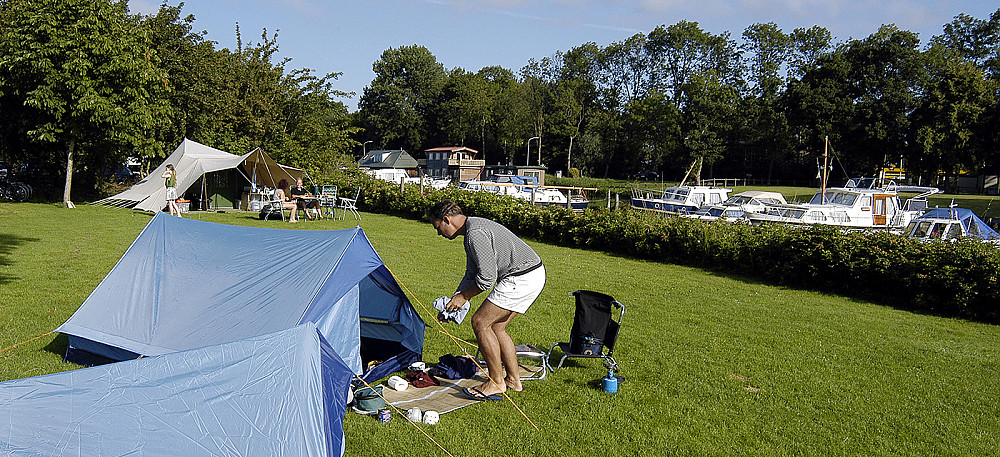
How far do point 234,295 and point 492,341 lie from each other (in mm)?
2245

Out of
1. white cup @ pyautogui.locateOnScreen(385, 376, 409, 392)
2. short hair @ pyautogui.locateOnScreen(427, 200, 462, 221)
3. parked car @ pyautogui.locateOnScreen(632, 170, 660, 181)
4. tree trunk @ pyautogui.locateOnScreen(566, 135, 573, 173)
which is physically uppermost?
tree trunk @ pyautogui.locateOnScreen(566, 135, 573, 173)

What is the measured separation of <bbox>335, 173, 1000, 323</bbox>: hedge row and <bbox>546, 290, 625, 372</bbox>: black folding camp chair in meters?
6.39

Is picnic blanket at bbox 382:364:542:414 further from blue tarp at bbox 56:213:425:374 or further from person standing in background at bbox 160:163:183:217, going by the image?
person standing in background at bbox 160:163:183:217

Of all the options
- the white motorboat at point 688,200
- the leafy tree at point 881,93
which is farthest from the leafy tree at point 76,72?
the leafy tree at point 881,93

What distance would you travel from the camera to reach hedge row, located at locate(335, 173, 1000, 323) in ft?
31.6

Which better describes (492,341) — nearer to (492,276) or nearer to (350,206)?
(492,276)

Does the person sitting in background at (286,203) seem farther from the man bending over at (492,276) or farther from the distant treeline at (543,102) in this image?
the man bending over at (492,276)

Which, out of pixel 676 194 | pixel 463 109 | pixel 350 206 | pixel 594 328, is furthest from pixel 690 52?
pixel 594 328

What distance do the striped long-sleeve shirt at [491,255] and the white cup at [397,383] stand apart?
3.10 feet

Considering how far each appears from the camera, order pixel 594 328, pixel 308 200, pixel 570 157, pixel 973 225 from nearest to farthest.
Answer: pixel 594 328 < pixel 973 225 < pixel 308 200 < pixel 570 157

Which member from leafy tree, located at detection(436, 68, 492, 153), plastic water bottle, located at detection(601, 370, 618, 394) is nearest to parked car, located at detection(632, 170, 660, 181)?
leafy tree, located at detection(436, 68, 492, 153)

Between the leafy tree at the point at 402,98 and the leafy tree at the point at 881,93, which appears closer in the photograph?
the leafy tree at the point at 881,93

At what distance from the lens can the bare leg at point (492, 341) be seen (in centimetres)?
529

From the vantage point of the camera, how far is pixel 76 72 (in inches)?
747
